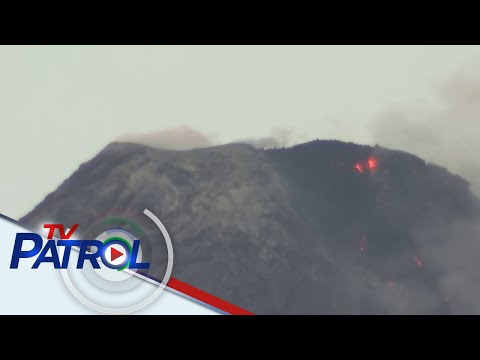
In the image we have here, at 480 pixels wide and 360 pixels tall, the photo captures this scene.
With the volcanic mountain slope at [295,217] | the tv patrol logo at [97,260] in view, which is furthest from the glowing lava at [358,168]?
the tv patrol logo at [97,260]

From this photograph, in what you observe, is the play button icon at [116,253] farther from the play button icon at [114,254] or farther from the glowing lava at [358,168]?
the glowing lava at [358,168]

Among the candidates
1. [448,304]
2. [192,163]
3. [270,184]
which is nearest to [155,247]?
[192,163]

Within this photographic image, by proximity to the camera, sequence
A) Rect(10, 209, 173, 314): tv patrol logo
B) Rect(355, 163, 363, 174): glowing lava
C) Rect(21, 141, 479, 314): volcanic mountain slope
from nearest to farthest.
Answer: Rect(10, 209, 173, 314): tv patrol logo < Rect(21, 141, 479, 314): volcanic mountain slope < Rect(355, 163, 363, 174): glowing lava

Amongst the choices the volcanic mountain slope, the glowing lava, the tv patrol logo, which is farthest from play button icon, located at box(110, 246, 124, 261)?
the glowing lava

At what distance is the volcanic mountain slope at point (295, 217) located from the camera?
104562 mm

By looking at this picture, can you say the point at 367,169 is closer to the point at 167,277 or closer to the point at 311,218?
the point at 311,218

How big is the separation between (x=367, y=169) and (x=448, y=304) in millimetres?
38852

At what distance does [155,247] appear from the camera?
338ft

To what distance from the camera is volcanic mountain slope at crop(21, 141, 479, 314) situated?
104562 mm

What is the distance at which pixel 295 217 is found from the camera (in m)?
117

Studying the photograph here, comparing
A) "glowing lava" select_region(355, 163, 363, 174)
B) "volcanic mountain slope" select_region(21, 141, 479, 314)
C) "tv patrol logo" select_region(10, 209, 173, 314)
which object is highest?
"glowing lava" select_region(355, 163, 363, 174)

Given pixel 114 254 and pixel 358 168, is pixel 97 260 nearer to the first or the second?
pixel 114 254

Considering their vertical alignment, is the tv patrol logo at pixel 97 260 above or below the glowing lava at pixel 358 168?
below

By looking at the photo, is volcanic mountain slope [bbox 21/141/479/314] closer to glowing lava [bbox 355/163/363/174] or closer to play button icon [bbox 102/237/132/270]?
glowing lava [bbox 355/163/363/174]
